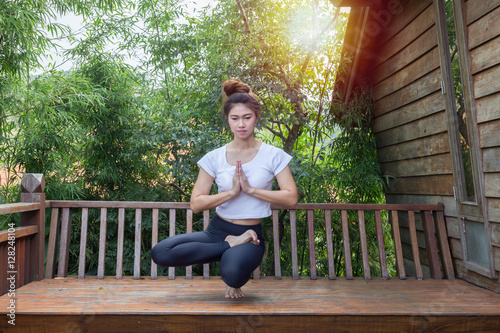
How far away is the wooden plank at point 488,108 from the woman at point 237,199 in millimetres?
1301

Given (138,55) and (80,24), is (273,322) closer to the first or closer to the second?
(138,55)

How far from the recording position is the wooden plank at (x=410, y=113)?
3.24 meters

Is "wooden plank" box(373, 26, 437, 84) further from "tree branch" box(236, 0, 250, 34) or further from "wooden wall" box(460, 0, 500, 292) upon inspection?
"tree branch" box(236, 0, 250, 34)

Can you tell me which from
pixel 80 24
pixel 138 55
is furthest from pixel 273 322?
pixel 80 24

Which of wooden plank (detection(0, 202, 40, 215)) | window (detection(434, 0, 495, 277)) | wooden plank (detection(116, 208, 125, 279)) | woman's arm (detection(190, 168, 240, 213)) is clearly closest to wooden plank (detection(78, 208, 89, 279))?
wooden plank (detection(116, 208, 125, 279))

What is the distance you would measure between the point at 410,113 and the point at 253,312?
8.14 ft

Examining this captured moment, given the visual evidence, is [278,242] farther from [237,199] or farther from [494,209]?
[494,209]

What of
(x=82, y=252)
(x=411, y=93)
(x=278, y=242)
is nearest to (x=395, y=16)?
(x=411, y=93)

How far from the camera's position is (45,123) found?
3916 millimetres

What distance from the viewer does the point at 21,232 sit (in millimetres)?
2762

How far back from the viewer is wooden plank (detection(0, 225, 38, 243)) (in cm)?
258

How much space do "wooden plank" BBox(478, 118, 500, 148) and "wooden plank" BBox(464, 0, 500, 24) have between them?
0.68 m

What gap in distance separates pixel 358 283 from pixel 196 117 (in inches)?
96.7

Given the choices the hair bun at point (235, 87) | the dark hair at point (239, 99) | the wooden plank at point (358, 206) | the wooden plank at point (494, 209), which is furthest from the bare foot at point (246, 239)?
the wooden plank at point (494, 209)
